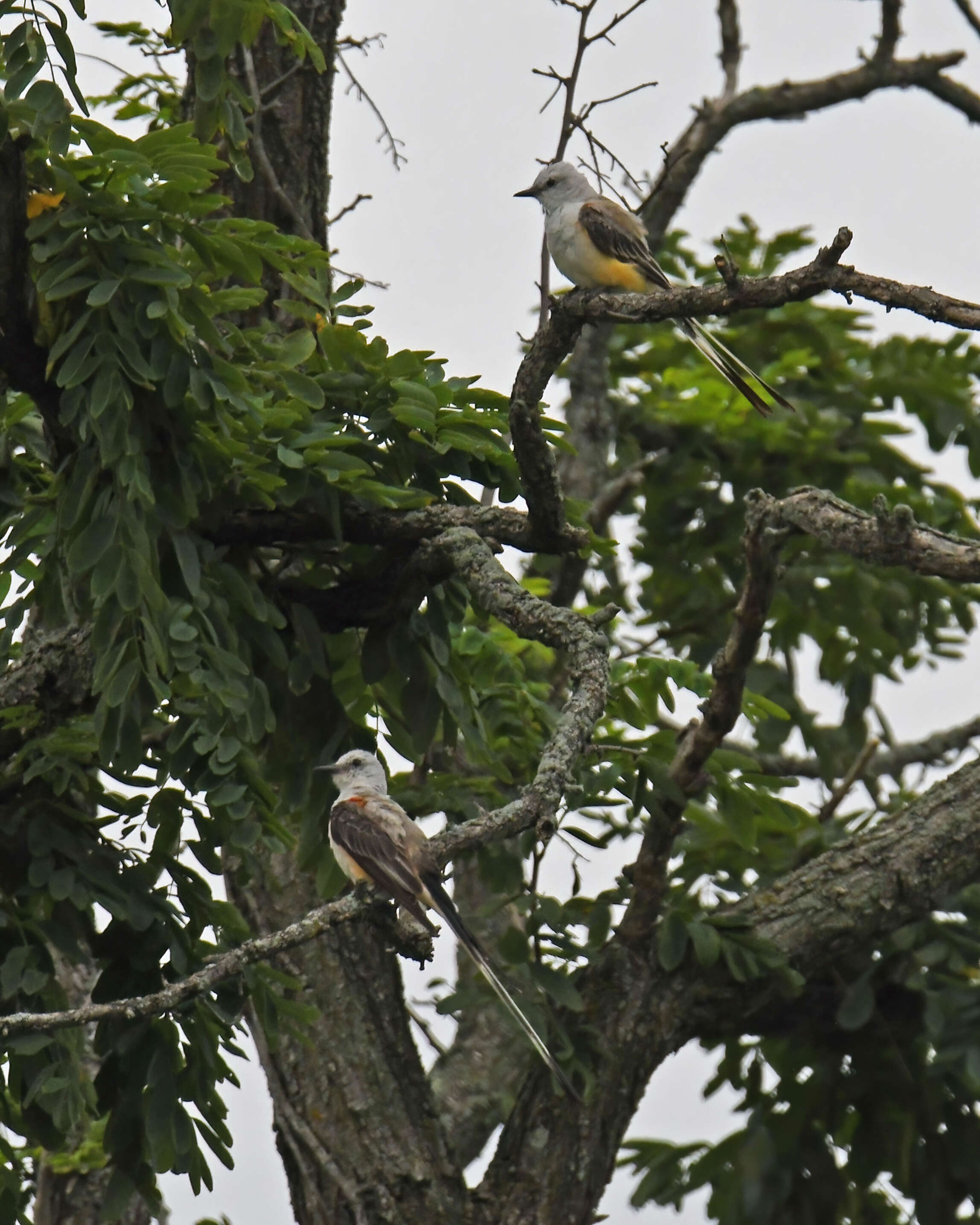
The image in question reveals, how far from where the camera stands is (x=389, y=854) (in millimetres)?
4363

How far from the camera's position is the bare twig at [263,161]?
699 centimetres

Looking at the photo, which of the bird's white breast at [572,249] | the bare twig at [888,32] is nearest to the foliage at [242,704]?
the bird's white breast at [572,249]

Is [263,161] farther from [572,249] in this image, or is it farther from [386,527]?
[386,527]

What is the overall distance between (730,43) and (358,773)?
8599mm

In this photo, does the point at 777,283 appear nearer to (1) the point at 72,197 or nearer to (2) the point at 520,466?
(2) the point at 520,466

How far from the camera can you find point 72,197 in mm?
4566

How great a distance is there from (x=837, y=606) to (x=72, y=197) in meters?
5.58

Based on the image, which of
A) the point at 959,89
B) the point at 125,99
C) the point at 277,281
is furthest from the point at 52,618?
the point at 959,89

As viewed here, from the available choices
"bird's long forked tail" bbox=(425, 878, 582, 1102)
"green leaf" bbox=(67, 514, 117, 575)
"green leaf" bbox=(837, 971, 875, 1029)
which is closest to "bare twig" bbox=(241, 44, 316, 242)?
"green leaf" bbox=(67, 514, 117, 575)

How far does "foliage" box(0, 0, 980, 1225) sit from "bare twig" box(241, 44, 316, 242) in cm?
18

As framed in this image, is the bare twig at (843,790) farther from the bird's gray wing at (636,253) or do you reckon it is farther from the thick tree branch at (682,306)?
the thick tree branch at (682,306)

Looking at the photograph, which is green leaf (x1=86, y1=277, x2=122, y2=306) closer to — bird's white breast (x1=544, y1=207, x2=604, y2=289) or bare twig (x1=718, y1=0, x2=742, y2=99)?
bird's white breast (x1=544, y1=207, x2=604, y2=289)

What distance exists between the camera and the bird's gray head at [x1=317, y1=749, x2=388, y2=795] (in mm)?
5008

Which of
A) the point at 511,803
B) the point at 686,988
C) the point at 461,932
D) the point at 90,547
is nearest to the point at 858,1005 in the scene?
the point at 686,988
